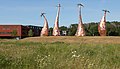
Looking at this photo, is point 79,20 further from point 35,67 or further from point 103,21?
point 35,67

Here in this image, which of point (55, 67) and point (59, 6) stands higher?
point (59, 6)

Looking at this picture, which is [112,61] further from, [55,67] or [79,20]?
[79,20]

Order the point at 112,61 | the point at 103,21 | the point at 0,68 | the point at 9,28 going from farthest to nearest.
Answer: the point at 9,28, the point at 103,21, the point at 112,61, the point at 0,68

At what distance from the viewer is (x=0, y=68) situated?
7367 mm

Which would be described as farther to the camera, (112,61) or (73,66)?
(112,61)

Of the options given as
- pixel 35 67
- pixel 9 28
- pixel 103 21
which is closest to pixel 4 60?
pixel 35 67

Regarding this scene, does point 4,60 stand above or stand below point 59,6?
below

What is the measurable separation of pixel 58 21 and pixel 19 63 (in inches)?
1832

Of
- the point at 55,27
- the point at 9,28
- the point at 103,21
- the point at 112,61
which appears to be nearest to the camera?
the point at 112,61

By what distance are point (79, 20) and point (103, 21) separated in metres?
4.35

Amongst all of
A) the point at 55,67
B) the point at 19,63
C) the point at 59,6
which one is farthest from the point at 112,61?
the point at 59,6

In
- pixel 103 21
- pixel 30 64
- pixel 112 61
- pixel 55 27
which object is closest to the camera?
pixel 30 64

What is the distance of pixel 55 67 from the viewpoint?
24.2 feet

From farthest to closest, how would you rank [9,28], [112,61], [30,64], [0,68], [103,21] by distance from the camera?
[9,28] → [103,21] → [112,61] → [30,64] → [0,68]
